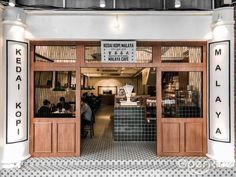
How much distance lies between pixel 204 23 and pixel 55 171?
444cm

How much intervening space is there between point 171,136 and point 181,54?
1914 millimetres

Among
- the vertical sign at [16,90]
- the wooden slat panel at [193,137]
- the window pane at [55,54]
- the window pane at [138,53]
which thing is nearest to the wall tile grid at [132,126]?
the wooden slat panel at [193,137]

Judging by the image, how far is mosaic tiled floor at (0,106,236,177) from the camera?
485 centimetres

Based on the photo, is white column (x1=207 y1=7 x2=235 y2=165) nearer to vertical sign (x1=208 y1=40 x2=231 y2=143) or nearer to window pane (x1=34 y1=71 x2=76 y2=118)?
vertical sign (x1=208 y1=40 x2=231 y2=143)

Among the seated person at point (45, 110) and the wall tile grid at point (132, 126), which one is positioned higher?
the seated person at point (45, 110)

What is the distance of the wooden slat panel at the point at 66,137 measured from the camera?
17.9 feet

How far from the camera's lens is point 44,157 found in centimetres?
536

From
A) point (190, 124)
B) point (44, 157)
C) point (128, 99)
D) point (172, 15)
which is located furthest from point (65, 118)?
point (172, 15)

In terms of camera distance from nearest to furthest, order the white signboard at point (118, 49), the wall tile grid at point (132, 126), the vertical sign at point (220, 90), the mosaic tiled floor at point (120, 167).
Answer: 1. the mosaic tiled floor at point (120, 167)
2. the vertical sign at point (220, 90)
3. the white signboard at point (118, 49)
4. the wall tile grid at point (132, 126)

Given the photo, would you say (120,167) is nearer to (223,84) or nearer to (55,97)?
(55,97)

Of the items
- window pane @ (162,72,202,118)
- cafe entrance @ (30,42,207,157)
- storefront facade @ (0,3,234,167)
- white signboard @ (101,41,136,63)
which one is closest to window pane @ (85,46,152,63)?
cafe entrance @ (30,42,207,157)

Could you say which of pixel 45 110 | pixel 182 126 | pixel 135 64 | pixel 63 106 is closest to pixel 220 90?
pixel 182 126

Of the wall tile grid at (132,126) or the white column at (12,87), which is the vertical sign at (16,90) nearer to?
the white column at (12,87)

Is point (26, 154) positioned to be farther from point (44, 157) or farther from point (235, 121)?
point (235, 121)
